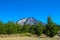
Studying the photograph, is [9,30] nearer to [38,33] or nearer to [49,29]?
[38,33]

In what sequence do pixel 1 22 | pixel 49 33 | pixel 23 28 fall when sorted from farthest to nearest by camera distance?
pixel 23 28
pixel 1 22
pixel 49 33

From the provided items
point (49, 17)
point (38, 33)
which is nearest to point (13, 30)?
point (38, 33)

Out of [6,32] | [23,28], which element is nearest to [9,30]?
[6,32]

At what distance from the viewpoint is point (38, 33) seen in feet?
203

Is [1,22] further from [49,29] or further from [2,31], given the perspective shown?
[49,29]

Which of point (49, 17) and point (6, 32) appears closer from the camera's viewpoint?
point (49, 17)

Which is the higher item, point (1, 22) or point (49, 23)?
point (1, 22)

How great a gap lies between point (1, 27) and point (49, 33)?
75.0ft

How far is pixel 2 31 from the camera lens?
207 ft

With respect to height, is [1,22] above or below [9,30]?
above

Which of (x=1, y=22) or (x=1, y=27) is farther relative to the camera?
(x=1, y=22)

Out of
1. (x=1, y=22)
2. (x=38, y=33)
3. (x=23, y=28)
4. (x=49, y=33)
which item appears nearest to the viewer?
(x=49, y=33)

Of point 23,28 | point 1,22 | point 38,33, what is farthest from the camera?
point 23,28

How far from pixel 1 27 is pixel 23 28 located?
61.8 ft
